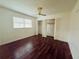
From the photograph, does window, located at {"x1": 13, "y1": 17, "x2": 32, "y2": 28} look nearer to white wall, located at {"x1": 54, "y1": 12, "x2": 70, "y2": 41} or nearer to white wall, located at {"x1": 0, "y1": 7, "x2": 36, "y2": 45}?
white wall, located at {"x1": 0, "y1": 7, "x2": 36, "y2": 45}

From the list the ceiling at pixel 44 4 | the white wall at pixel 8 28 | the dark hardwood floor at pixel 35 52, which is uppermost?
the ceiling at pixel 44 4

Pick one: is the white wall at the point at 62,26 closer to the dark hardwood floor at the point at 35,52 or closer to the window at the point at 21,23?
the dark hardwood floor at the point at 35,52

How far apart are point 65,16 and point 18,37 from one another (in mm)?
4468

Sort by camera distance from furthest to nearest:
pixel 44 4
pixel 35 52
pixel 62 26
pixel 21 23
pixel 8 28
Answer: pixel 21 23 → pixel 62 26 → pixel 8 28 → pixel 44 4 → pixel 35 52

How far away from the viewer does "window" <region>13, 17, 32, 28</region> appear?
18.8 ft

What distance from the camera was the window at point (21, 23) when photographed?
225 inches

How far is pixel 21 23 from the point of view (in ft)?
21.2

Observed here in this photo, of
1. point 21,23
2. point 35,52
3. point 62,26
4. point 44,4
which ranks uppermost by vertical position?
point 44,4

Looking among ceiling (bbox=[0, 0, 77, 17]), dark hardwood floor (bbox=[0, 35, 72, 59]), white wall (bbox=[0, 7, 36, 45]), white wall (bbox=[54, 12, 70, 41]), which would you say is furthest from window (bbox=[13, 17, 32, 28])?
white wall (bbox=[54, 12, 70, 41])

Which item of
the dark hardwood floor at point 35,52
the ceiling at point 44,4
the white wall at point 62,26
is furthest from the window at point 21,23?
the white wall at point 62,26

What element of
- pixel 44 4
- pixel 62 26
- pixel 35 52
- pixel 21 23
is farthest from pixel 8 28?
pixel 62 26

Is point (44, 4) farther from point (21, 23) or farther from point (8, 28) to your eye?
point (21, 23)

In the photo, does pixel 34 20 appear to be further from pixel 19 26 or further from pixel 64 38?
pixel 64 38

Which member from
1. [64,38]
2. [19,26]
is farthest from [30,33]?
[64,38]
